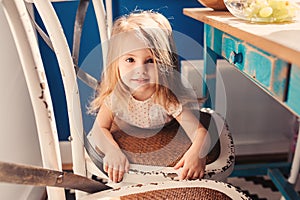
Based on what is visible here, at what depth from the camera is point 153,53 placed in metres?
0.79

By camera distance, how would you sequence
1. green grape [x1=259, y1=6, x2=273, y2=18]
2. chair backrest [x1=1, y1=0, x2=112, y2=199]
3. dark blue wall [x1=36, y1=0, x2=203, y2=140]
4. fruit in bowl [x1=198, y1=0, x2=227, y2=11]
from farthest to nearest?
dark blue wall [x1=36, y1=0, x2=203, y2=140], fruit in bowl [x1=198, y1=0, x2=227, y2=11], green grape [x1=259, y1=6, x2=273, y2=18], chair backrest [x1=1, y1=0, x2=112, y2=199]

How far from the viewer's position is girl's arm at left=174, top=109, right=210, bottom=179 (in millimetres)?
775

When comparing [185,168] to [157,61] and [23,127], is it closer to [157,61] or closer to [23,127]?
[157,61]

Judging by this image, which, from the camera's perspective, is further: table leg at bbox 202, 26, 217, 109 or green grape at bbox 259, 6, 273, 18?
table leg at bbox 202, 26, 217, 109

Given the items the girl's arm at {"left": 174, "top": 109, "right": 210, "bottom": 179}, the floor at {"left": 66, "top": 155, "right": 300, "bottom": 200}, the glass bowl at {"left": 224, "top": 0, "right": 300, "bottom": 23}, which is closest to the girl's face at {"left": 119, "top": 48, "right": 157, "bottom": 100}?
the girl's arm at {"left": 174, "top": 109, "right": 210, "bottom": 179}

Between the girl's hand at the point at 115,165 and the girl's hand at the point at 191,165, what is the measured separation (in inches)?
4.4

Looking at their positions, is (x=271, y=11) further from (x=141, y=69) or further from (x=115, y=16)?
(x=115, y=16)

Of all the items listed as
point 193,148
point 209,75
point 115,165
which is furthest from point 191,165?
point 209,75

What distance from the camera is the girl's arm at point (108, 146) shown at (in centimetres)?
78

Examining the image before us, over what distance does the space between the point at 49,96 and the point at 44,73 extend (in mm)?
39

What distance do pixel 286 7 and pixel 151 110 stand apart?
377 millimetres

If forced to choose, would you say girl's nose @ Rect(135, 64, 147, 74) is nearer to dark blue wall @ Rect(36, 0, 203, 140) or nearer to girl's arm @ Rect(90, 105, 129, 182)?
girl's arm @ Rect(90, 105, 129, 182)

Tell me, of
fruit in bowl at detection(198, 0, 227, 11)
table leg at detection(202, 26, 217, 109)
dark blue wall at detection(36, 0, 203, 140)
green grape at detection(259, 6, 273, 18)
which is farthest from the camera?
dark blue wall at detection(36, 0, 203, 140)

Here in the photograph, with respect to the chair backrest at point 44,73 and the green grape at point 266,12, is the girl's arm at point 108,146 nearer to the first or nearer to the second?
the chair backrest at point 44,73
